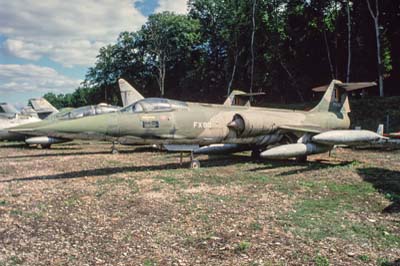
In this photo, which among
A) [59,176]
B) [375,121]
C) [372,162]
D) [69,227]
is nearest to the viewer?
[69,227]

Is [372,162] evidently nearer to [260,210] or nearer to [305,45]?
[260,210]

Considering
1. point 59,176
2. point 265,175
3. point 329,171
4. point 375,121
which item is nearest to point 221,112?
point 265,175

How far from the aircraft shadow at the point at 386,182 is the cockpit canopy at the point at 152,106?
5.63 meters

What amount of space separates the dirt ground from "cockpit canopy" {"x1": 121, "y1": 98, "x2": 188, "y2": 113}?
1.85 meters

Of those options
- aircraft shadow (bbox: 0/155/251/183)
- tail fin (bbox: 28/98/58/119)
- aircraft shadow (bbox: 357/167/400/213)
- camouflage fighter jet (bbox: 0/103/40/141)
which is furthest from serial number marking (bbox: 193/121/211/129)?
tail fin (bbox: 28/98/58/119)

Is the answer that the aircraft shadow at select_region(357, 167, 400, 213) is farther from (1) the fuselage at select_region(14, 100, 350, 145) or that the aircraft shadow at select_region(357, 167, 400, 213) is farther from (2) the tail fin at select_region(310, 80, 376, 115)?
(2) the tail fin at select_region(310, 80, 376, 115)

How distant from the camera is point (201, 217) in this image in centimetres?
607

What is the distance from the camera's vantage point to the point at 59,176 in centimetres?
1008

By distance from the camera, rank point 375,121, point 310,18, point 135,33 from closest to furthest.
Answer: point 375,121 → point 310,18 → point 135,33

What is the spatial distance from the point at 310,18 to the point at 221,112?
88.2 ft

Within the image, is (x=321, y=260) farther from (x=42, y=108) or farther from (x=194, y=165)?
(x=42, y=108)

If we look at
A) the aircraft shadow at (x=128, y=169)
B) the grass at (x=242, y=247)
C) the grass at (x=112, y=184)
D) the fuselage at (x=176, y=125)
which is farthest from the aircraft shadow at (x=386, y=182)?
the grass at (x=112, y=184)

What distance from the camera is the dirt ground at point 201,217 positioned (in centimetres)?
449

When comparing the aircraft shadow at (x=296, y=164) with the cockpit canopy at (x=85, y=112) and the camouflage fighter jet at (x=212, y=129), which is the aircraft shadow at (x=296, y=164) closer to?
the camouflage fighter jet at (x=212, y=129)
